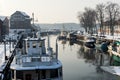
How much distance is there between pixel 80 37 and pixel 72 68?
69334 mm

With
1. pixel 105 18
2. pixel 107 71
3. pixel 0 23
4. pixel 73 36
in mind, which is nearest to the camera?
pixel 107 71

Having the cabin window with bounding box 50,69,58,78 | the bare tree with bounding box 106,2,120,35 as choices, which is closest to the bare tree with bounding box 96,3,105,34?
the bare tree with bounding box 106,2,120,35

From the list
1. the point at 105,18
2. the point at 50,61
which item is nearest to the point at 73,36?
the point at 105,18

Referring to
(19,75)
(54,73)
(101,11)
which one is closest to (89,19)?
(101,11)

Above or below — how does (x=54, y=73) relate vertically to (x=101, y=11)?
below

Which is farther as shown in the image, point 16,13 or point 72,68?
point 16,13

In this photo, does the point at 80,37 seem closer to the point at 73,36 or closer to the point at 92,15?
the point at 73,36

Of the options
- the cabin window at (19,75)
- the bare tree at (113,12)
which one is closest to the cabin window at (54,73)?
the cabin window at (19,75)

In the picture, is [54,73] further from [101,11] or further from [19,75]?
[101,11]

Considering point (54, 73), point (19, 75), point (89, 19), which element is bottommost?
point (19, 75)

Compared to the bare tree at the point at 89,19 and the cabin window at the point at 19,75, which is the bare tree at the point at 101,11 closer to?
the bare tree at the point at 89,19

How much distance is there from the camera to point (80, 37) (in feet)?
370

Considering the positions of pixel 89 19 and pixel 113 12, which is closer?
pixel 113 12

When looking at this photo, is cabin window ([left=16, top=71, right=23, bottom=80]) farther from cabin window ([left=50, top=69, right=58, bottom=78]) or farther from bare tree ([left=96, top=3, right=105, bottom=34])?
bare tree ([left=96, top=3, right=105, bottom=34])
